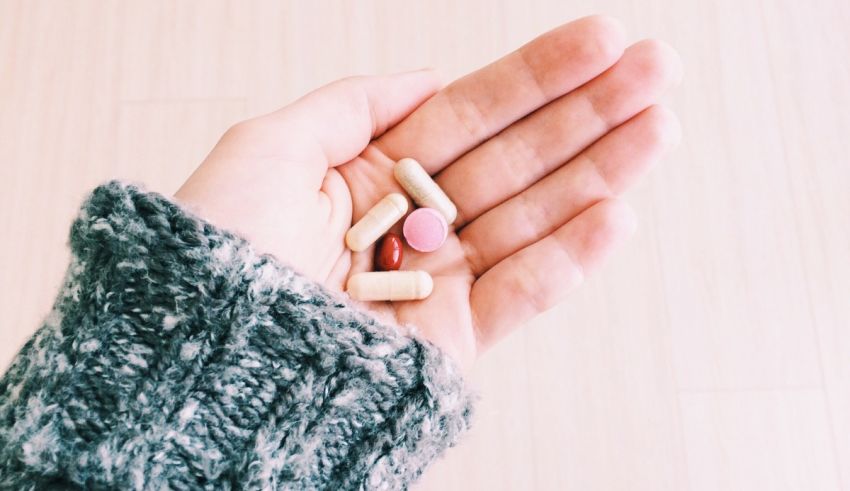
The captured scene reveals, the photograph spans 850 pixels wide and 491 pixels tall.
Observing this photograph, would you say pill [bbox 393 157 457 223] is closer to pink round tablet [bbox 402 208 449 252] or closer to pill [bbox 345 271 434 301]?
pink round tablet [bbox 402 208 449 252]

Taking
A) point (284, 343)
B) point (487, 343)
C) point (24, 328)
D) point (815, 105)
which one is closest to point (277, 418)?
point (284, 343)

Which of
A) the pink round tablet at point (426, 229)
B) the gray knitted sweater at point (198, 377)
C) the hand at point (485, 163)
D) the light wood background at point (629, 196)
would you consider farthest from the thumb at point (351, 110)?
the light wood background at point (629, 196)

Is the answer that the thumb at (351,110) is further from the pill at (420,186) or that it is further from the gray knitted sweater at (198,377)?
the gray knitted sweater at (198,377)

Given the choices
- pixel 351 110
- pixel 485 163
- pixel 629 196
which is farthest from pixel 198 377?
pixel 629 196

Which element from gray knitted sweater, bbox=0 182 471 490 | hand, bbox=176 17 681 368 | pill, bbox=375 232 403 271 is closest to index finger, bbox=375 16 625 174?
hand, bbox=176 17 681 368

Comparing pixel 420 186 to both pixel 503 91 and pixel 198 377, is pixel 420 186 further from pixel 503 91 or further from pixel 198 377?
pixel 198 377

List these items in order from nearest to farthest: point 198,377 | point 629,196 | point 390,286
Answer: point 198,377
point 390,286
point 629,196

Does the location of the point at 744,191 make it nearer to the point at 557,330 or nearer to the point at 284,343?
the point at 557,330
